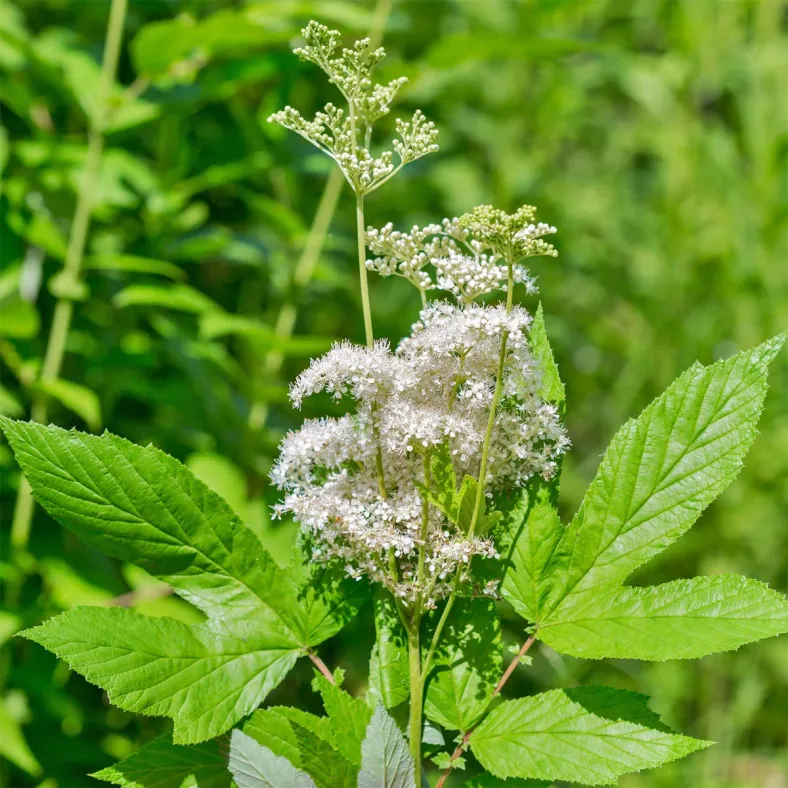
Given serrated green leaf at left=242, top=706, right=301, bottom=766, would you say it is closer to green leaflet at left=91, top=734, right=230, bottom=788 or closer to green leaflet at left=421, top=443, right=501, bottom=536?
green leaflet at left=91, top=734, right=230, bottom=788

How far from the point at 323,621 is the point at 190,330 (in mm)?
1138

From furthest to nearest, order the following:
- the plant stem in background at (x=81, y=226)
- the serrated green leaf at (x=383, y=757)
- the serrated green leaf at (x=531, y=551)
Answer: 1. the plant stem in background at (x=81, y=226)
2. the serrated green leaf at (x=531, y=551)
3. the serrated green leaf at (x=383, y=757)

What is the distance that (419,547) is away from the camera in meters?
0.76

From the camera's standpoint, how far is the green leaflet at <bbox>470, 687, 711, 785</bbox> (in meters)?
0.74

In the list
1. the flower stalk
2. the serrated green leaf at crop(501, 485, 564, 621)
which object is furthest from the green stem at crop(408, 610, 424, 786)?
the serrated green leaf at crop(501, 485, 564, 621)

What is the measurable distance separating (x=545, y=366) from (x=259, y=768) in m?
0.45

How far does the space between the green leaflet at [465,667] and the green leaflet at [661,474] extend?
0.05 metres

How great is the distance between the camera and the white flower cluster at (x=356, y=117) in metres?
0.76

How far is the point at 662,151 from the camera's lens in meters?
3.50

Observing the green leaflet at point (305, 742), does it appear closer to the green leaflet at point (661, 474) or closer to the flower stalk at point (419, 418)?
the flower stalk at point (419, 418)

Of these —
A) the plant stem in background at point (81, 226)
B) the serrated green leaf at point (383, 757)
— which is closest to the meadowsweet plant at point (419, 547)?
the serrated green leaf at point (383, 757)

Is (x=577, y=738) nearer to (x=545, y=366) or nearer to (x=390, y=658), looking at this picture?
(x=390, y=658)

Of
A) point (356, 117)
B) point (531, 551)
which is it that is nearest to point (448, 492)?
point (531, 551)

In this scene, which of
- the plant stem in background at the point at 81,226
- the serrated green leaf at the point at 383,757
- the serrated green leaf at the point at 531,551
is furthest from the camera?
the plant stem in background at the point at 81,226
